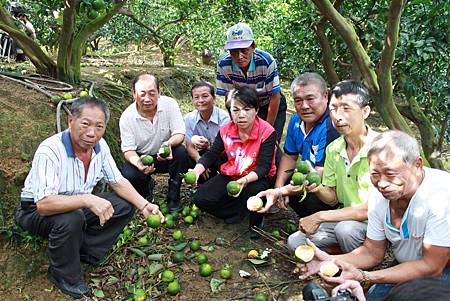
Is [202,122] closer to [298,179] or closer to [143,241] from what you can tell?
[143,241]

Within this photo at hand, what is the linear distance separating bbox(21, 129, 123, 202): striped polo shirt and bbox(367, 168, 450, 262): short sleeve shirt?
200 cm

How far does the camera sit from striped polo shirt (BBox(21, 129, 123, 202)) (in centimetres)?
303

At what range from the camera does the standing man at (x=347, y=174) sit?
322cm

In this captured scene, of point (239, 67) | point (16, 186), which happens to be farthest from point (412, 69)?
point (16, 186)

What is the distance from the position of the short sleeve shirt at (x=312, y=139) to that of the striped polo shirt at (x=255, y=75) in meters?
0.70

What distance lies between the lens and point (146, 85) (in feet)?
14.0

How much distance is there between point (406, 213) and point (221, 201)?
1998mm

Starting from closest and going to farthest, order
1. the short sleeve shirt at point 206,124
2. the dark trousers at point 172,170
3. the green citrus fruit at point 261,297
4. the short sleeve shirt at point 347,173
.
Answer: the green citrus fruit at point 261,297 < the short sleeve shirt at point 347,173 < the dark trousers at point 172,170 < the short sleeve shirt at point 206,124

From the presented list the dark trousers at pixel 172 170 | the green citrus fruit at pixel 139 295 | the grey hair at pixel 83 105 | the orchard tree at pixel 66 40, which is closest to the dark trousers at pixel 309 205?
the dark trousers at pixel 172 170

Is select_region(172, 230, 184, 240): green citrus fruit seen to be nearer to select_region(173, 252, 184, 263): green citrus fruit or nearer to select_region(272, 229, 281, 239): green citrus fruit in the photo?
select_region(173, 252, 184, 263): green citrus fruit

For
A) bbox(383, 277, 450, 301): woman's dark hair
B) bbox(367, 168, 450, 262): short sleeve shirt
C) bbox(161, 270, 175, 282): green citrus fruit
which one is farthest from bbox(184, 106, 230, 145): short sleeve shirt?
bbox(383, 277, 450, 301): woman's dark hair

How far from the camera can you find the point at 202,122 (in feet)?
15.7

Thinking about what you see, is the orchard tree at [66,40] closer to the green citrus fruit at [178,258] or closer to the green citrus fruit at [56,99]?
the green citrus fruit at [56,99]

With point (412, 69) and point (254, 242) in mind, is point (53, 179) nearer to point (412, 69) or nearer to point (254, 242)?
point (254, 242)
